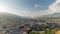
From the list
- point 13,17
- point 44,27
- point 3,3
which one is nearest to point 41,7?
point 44,27

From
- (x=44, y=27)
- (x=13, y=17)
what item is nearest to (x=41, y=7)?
(x=44, y=27)

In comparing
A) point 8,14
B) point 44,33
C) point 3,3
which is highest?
point 3,3

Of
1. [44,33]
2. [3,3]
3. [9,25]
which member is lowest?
[44,33]

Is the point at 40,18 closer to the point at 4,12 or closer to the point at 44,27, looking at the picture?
the point at 44,27

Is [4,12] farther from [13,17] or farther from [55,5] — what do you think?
[55,5]

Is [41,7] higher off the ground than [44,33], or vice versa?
[41,7]

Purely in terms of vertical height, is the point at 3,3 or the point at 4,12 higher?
the point at 3,3

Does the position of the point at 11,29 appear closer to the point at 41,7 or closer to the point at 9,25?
the point at 9,25
